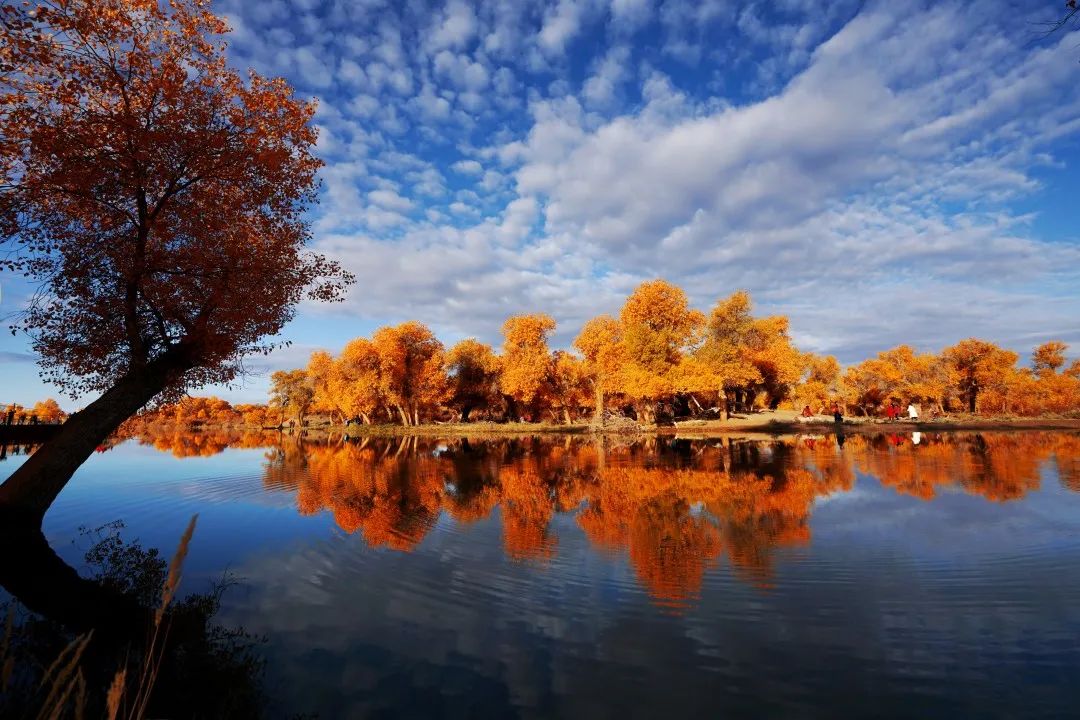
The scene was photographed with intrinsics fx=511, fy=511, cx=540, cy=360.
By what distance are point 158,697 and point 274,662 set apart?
1.20 metres

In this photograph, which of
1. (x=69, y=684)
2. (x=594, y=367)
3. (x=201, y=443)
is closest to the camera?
(x=69, y=684)


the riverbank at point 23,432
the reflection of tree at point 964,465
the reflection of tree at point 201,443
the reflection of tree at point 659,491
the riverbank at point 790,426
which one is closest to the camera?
the reflection of tree at point 659,491

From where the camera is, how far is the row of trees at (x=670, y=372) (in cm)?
5816

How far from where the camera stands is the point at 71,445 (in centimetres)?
973

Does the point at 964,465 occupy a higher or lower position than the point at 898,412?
lower

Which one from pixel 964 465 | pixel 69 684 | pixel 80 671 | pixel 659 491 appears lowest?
pixel 659 491

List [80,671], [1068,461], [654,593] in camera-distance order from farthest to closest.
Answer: [1068,461]
[654,593]
[80,671]

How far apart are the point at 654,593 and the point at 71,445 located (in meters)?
11.0

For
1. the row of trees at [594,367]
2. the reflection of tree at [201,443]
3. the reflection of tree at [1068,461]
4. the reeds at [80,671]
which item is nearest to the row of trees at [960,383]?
the row of trees at [594,367]

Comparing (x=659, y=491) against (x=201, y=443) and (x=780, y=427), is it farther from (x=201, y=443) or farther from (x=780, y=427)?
(x=201, y=443)

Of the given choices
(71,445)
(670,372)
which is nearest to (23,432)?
(71,445)

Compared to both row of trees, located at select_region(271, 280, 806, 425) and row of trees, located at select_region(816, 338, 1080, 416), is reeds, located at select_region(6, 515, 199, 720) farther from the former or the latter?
row of trees, located at select_region(816, 338, 1080, 416)

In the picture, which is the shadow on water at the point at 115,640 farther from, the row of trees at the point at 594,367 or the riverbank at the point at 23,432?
the row of trees at the point at 594,367

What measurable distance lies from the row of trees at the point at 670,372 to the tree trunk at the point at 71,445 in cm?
4787
